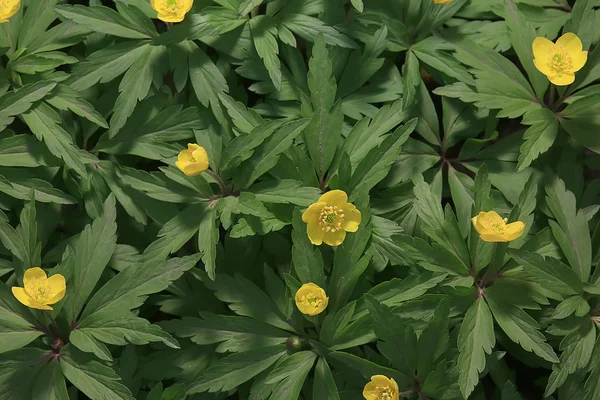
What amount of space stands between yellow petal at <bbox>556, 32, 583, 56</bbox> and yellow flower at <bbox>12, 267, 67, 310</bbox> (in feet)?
5.43

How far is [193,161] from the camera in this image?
6.00 ft

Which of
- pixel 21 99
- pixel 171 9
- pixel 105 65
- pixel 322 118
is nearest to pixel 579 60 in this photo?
pixel 322 118

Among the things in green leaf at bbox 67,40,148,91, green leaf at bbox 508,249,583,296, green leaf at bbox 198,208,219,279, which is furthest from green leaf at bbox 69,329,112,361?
green leaf at bbox 508,249,583,296

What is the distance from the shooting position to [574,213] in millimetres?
1928

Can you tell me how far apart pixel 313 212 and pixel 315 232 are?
7 cm

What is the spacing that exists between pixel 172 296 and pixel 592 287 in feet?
4.27

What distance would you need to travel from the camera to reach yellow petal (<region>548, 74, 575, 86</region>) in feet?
6.23

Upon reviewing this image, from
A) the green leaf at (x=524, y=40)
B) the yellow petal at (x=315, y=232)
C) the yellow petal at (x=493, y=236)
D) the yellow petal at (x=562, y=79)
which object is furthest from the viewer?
the green leaf at (x=524, y=40)

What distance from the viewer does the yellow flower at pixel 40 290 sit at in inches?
67.4

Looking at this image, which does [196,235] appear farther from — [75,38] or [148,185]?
[75,38]

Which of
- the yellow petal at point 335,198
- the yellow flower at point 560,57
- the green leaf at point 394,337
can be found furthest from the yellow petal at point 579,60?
the green leaf at point 394,337

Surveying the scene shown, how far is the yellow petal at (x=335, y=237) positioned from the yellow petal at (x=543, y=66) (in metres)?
0.79

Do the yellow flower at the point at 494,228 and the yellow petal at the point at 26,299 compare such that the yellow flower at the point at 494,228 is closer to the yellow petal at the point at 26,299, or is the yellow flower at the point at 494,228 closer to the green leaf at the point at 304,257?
the green leaf at the point at 304,257

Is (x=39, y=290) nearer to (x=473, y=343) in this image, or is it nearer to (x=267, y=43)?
(x=267, y=43)
